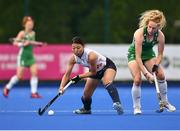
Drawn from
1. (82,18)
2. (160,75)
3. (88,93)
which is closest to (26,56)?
(88,93)

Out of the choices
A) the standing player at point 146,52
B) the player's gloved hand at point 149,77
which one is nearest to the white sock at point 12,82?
the standing player at point 146,52

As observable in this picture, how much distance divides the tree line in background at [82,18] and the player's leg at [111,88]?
11.7 meters

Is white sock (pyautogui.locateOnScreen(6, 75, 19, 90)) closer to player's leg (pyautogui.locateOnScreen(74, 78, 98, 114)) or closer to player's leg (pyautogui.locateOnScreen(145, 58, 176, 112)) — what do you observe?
player's leg (pyautogui.locateOnScreen(74, 78, 98, 114))

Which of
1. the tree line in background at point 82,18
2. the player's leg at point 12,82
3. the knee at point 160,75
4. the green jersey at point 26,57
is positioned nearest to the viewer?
the knee at point 160,75

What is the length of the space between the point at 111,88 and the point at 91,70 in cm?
45

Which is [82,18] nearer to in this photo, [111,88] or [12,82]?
[12,82]

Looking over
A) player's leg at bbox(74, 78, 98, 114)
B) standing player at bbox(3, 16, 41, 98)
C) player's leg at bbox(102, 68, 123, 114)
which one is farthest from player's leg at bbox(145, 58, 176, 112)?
standing player at bbox(3, 16, 41, 98)

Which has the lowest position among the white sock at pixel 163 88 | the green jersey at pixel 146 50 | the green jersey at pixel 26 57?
the white sock at pixel 163 88

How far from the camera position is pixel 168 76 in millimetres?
21656

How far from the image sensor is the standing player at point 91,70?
1227 cm

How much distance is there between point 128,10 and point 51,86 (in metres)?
5.82

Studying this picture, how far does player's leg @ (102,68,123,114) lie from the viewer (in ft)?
40.3

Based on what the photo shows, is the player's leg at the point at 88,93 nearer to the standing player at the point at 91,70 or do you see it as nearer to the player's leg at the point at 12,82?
the standing player at the point at 91,70

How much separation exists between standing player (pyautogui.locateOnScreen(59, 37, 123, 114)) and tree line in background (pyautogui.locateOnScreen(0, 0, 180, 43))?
11.5 metres
